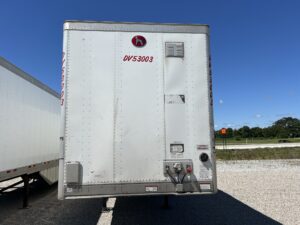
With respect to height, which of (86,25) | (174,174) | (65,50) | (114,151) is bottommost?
(174,174)

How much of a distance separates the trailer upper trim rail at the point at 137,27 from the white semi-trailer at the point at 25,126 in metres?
2.57

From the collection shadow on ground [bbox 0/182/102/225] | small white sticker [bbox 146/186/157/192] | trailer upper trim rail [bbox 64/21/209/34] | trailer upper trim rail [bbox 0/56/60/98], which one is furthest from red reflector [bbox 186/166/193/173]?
trailer upper trim rail [bbox 0/56/60/98]

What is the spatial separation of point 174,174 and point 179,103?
3.89 feet

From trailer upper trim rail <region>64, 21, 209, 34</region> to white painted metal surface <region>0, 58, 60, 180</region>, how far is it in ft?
8.43

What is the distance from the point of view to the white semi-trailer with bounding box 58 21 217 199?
4312 mm

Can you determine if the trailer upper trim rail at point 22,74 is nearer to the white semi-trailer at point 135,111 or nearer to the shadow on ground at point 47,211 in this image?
the white semi-trailer at point 135,111

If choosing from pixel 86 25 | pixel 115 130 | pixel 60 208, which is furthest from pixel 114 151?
pixel 60 208

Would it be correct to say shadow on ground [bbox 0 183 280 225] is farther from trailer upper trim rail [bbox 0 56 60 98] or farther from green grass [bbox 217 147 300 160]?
green grass [bbox 217 147 300 160]

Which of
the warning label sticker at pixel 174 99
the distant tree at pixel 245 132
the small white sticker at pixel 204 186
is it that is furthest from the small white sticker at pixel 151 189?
the distant tree at pixel 245 132

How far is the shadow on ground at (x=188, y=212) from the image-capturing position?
6.39 meters

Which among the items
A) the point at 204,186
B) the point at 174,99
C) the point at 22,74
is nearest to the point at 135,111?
the point at 174,99

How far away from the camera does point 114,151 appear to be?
4359mm

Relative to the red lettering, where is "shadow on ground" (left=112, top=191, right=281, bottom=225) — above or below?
below

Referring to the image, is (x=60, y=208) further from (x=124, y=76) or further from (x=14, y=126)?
(x=124, y=76)
